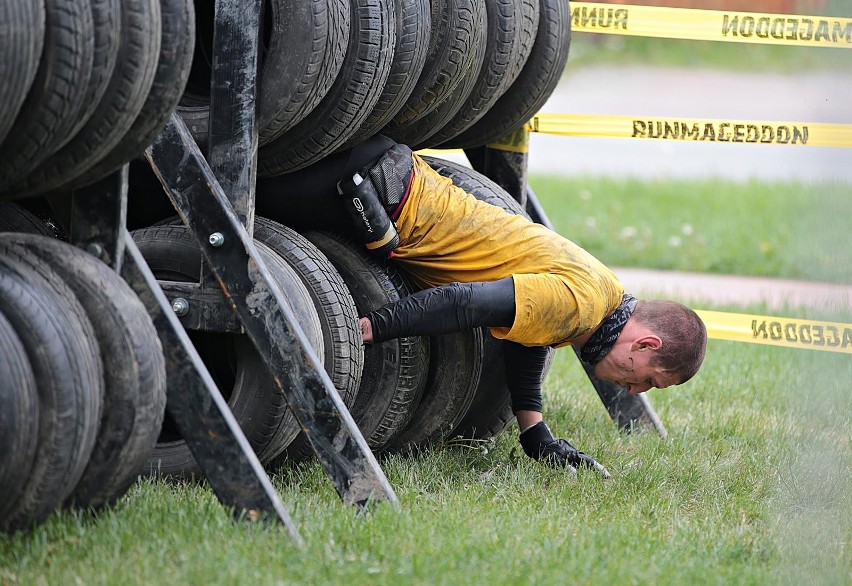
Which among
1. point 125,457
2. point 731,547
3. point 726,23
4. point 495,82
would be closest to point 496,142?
point 495,82

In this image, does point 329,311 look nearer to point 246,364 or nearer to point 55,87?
point 246,364

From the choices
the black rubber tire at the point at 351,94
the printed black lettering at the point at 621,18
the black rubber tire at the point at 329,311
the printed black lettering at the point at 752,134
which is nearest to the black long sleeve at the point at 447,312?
the black rubber tire at the point at 329,311

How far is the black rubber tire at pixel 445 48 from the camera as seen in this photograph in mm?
4582

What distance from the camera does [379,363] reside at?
4648 mm

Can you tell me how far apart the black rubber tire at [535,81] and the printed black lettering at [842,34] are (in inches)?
58.4

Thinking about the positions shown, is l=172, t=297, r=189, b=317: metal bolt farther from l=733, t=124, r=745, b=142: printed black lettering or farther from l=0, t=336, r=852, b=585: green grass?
l=733, t=124, r=745, b=142: printed black lettering

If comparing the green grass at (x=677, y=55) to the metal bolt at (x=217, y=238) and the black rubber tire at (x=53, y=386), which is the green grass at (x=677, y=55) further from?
the black rubber tire at (x=53, y=386)

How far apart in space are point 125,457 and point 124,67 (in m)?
1.05

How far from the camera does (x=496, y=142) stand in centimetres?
561

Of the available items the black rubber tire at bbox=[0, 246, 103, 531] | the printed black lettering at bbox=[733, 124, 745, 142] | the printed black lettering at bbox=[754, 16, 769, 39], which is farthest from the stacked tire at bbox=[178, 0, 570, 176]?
the printed black lettering at bbox=[754, 16, 769, 39]

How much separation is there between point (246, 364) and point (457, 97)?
1387 mm

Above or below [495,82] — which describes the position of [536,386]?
below

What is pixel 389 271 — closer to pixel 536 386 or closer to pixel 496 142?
pixel 536 386

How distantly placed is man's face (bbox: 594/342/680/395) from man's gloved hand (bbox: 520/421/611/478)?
34cm
